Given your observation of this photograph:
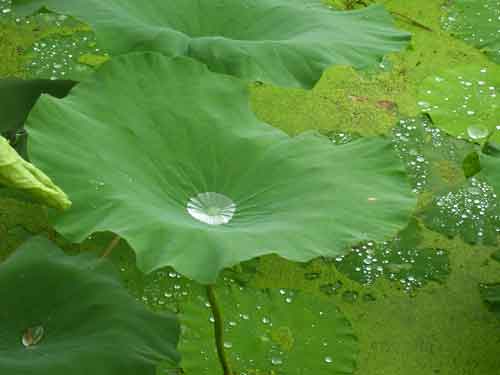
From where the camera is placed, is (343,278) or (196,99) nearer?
(196,99)

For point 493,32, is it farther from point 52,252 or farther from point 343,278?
point 52,252

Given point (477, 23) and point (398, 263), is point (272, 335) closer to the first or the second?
point (398, 263)

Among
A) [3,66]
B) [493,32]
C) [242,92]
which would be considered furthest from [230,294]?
[493,32]

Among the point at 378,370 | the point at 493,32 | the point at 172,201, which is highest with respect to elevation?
the point at 172,201

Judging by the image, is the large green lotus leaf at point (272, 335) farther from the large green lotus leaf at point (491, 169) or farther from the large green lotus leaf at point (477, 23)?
the large green lotus leaf at point (477, 23)

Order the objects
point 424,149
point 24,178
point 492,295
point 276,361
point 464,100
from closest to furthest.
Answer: point 24,178
point 276,361
point 492,295
point 424,149
point 464,100

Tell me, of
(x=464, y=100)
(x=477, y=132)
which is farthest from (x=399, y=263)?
(x=464, y=100)
